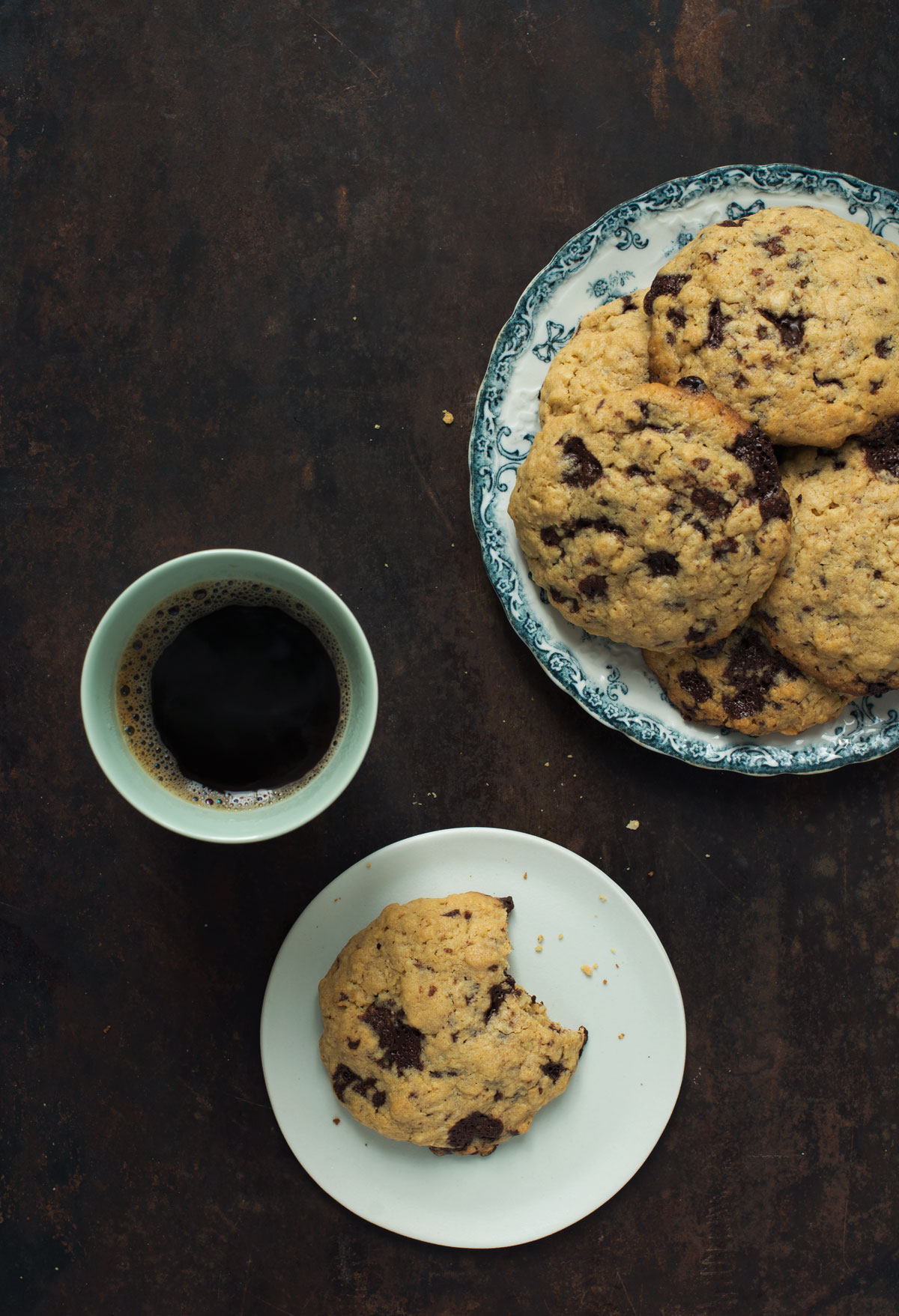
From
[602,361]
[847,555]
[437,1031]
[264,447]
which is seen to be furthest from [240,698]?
[847,555]

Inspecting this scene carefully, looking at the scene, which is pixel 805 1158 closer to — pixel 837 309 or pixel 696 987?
pixel 696 987

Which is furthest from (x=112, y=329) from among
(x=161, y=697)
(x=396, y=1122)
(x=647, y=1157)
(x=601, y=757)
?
(x=647, y=1157)

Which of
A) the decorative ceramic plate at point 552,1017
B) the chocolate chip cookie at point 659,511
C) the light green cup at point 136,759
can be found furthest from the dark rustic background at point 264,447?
the light green cup at point 136,759

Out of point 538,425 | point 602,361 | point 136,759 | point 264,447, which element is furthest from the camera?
point 264,447

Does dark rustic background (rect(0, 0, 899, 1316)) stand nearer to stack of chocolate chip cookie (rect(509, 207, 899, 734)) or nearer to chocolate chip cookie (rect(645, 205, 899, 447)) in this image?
stack of chocolate chip cookie (rect(509, 207, 899, 734))

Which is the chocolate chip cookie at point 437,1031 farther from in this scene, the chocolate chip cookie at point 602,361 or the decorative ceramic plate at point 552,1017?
the chocolate chip cookie at point 602,361

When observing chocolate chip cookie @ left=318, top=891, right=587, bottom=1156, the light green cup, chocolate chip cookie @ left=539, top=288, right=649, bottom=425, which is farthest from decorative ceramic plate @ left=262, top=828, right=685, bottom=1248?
chocolate chip cookie @ left=539, top=288, right=649, bottom=425

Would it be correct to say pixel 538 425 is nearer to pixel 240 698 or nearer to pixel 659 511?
pixel 659 511
